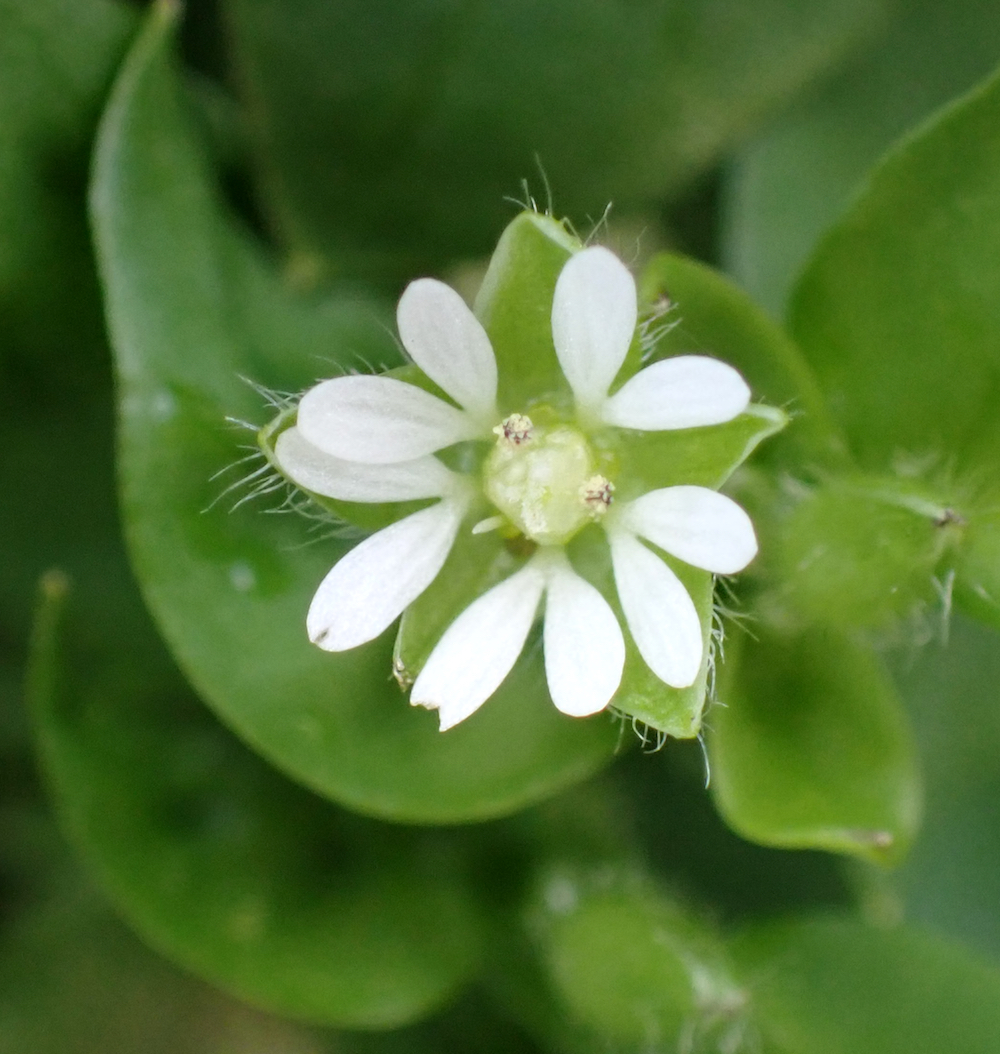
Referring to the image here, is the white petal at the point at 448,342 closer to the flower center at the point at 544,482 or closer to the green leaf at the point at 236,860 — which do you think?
the flower center at the point at 544,482

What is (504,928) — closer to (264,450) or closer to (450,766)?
(450,766)

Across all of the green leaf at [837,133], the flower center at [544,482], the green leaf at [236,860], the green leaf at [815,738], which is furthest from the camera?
the green leaf at [837,133]

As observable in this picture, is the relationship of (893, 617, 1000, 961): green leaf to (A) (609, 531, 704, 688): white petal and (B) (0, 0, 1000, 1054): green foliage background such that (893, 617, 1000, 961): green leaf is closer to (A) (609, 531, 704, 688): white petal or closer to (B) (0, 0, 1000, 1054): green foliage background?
(B) (0, 0, 1000, 1054): green foliage background

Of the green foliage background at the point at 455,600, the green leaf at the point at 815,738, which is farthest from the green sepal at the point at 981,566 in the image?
the green leaf at the point at 815,738

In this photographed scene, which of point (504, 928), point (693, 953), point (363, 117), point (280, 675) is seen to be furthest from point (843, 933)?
point (363, 117)

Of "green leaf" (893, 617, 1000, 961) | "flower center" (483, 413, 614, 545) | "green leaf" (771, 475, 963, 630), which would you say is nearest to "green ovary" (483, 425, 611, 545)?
"flower center" (483, 413, 614, 545)

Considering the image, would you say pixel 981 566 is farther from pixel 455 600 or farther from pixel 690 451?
pixel 455 600

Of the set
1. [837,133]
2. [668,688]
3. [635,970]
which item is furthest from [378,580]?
[837,133]

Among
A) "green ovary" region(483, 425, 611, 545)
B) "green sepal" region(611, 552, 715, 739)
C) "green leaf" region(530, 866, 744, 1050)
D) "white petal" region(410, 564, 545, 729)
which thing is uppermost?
"green ovary" region(483, 425, 611, 545)
